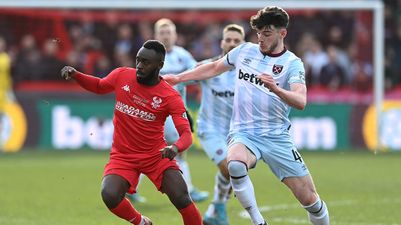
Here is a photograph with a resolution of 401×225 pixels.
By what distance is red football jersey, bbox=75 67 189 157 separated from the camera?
31.7ft

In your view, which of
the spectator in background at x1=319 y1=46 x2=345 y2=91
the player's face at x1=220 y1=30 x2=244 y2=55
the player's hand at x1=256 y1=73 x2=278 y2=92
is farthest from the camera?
the spectator in background at x1=319 y1=46 x2=345 y2=91

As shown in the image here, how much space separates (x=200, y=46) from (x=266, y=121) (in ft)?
48.9

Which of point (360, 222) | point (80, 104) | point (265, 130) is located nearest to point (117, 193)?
point (265, 130)

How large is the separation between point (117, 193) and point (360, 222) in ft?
12.6

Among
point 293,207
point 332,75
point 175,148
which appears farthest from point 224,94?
point 332,75

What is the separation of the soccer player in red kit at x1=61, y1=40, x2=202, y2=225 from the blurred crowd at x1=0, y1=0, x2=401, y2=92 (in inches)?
570

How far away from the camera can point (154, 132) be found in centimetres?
980

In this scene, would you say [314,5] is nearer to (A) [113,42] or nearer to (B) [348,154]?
(B) [348,154]

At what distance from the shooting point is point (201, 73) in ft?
34.0

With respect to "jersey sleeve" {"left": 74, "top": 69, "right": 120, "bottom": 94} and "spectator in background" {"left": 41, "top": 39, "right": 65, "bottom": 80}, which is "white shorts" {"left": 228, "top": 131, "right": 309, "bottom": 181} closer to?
"jersey sleeve" {"left": 74, "top": 69, "right": 120, "bottom": 94}

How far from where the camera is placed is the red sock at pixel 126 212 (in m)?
9.70

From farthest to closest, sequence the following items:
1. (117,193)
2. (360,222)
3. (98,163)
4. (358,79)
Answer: (358,79) → (98,163) → (360,222) → (117,193)

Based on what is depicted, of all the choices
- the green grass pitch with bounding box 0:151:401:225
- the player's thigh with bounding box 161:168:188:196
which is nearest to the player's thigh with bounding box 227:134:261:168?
the player's thigh with bounding box 161:168:188:196

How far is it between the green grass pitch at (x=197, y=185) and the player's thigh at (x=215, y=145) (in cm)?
83
